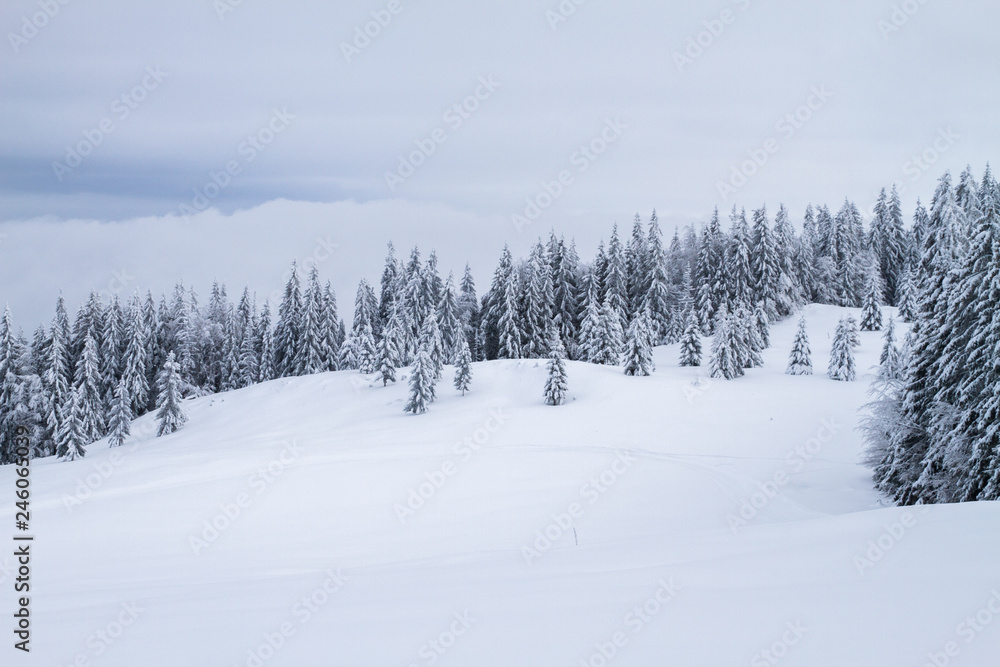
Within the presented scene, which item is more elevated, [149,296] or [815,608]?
[149,296]

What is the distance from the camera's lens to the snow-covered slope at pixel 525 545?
500 centimetres

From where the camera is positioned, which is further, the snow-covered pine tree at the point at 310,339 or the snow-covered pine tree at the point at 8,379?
the snow-covered pine tree at the point at 310,339

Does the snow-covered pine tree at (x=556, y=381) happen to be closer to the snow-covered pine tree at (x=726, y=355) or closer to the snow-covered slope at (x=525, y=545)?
the snow-covered slope at (x=525, y=545)

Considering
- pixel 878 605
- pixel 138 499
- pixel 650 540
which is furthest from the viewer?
pixel 138 499

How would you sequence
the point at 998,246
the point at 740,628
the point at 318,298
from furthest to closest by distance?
the point at 318,298, the point at 998,246, the point at 740,628

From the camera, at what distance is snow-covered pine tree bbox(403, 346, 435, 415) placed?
125 ft

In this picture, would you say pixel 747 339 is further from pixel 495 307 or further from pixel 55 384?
pixel 55 384

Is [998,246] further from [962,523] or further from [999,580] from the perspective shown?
[999,580]

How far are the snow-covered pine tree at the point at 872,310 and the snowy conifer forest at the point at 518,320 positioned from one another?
14cm

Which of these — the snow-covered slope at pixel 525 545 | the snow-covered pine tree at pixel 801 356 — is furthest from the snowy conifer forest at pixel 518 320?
the snow-covered slope at pixel 525 545

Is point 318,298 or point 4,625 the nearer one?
point 4,625

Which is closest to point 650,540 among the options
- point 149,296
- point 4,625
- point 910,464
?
point 4,625

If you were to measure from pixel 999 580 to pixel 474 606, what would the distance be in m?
5.35

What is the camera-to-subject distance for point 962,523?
26.2 ft
